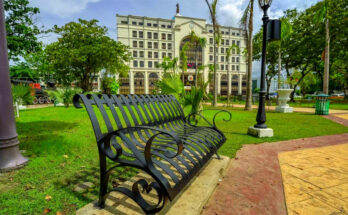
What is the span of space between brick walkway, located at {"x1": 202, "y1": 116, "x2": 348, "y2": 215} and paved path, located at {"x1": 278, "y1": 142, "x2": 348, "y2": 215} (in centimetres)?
10

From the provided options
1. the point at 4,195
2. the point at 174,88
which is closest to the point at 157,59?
the point at 174,88

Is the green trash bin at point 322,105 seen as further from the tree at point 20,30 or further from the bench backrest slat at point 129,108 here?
the tree at point 20,30

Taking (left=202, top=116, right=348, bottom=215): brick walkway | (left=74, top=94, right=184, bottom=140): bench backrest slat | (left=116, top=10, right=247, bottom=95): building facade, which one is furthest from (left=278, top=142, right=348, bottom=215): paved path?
(left=116, top=10, right=247, bottom=95): building facade

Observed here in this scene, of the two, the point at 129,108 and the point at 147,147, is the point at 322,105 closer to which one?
the point at 129,108

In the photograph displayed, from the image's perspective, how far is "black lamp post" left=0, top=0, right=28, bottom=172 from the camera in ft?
7.75

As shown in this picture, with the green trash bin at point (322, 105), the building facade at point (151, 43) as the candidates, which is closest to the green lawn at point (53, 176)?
the green trash bin at point (322, 105)

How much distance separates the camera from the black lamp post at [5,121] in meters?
2.36

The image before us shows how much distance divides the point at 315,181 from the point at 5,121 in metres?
4.18

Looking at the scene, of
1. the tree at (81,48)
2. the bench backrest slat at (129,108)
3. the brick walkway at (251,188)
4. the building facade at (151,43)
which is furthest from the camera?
the building facade at (151,43)

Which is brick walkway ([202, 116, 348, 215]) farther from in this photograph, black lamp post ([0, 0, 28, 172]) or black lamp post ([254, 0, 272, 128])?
black lamp post ([0, 0, 28, 172])

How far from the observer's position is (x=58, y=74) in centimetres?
2084

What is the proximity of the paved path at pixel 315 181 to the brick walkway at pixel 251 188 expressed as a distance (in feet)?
0.34

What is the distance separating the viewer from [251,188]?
1984mm

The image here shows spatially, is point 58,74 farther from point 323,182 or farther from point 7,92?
point 323,182
